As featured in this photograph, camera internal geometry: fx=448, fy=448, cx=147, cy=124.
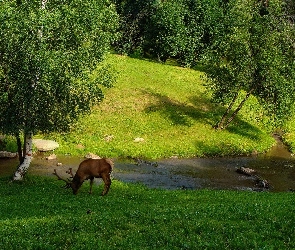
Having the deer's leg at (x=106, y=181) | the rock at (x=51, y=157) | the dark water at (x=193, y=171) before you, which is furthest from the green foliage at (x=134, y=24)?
the deer's leg at (x=106, y=181)

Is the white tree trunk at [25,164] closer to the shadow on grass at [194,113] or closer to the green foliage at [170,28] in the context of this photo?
the shadow on grass at [194,113]

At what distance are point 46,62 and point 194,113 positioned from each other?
34426 millimetres

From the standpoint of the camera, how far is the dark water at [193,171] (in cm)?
4100

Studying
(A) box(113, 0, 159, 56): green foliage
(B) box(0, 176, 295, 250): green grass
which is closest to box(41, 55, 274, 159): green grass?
(B) box(0, 176, 295, 250): green grass

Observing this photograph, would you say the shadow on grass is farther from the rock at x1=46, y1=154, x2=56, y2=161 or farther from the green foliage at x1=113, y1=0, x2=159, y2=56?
the green foliage at x1=113, y1=0, x2=159, y2=56

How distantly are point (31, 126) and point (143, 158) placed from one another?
1781cm

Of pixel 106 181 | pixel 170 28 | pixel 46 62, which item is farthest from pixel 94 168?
pixel 170 28

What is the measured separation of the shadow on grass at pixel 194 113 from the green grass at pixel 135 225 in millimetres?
29911

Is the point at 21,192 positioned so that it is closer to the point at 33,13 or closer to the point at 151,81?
the point at 33,13

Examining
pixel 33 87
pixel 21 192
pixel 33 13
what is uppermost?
pixel 33 13

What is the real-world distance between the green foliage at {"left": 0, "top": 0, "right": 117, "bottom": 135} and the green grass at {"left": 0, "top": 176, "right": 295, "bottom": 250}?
6.34 metres

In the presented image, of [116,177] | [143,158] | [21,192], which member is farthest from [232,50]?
[21,192]

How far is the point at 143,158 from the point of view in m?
47.9

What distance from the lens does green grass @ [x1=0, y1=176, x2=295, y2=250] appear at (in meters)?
18.8
